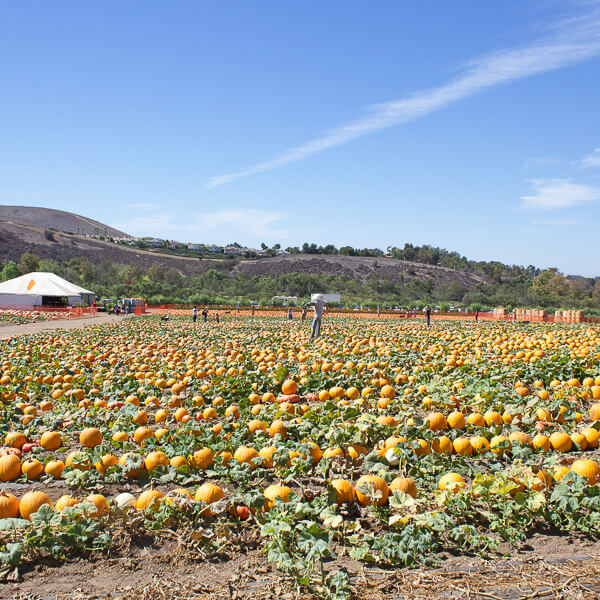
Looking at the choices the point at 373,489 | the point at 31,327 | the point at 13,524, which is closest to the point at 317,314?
the point at 373,489

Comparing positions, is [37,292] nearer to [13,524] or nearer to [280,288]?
[280,288]

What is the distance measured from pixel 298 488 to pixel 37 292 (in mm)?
57539

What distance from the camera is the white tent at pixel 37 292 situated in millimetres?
54281

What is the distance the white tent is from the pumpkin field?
51513 mm

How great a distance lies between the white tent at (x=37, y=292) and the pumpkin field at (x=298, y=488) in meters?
51.5

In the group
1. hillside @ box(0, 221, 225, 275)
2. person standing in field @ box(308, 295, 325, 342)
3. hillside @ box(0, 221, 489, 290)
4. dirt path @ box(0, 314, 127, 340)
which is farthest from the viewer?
hillside @ box(0, 221, 489, 290)

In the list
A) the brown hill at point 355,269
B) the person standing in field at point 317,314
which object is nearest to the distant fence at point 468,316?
the person standing in field at point 317,314

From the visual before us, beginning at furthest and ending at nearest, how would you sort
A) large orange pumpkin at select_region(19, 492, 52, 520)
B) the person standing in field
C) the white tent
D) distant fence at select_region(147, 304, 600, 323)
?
the white tent, distant fence at select_region(147, 304, 600, 323), the person standing in field, large orange pumpkin at select_region(19, 492, 52, 520)

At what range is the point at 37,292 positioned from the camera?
2154 inches

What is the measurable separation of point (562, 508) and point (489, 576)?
0.99 m

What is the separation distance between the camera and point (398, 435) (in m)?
5.49

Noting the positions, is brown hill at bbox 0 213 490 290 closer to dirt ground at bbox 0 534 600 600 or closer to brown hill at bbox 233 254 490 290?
brown hill at bbox 233 254 490 290

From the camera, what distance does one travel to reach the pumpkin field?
10.8 feet

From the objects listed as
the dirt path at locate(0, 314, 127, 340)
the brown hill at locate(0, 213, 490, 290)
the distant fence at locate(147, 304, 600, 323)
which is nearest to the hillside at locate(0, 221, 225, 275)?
the brown hill at locate(0, 213, 490, 290)
